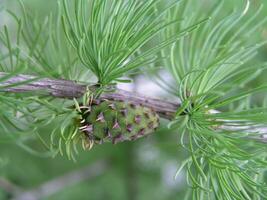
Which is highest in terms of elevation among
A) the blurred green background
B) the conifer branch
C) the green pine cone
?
the conifer branch

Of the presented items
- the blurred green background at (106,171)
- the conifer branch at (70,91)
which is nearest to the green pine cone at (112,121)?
the conifer branch at (70,91)

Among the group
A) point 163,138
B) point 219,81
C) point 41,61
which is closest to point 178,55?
point 219,81

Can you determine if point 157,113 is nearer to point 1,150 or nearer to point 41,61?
point 41,61

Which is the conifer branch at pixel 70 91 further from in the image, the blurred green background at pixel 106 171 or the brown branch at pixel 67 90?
the blurred green background at pixel 106 171

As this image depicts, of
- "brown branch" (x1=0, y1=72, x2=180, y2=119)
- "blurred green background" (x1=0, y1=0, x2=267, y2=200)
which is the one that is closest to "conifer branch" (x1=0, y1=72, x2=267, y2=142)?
"brown branch" (x1=0, y1=72, x2=180, y2=119)

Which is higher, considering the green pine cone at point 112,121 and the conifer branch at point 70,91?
the conifer branch at point 70,91

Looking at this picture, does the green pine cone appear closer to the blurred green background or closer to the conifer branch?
the conifer branch
